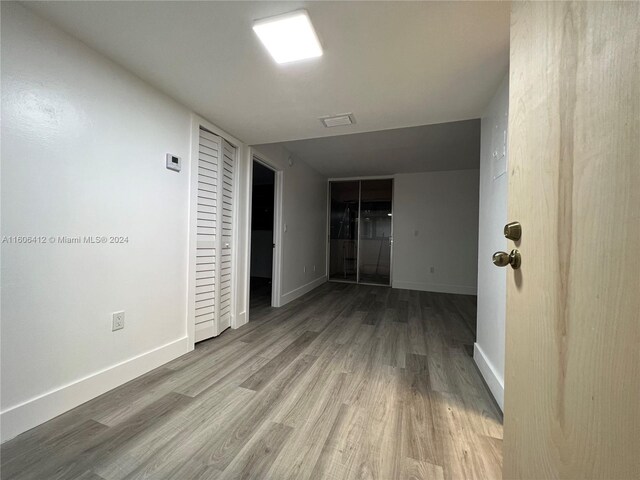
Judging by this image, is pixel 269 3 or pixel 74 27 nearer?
pixel 269 3

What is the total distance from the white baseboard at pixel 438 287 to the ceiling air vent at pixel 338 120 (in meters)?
3.57

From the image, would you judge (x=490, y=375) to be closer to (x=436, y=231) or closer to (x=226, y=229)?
(x=226, y=229)

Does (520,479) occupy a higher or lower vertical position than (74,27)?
lower

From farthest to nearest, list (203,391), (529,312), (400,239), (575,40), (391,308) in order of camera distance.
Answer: (400,239), (391,308), (203,391), (529,312), (575,40)

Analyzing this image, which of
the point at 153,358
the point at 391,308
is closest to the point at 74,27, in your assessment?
the point at 153,358

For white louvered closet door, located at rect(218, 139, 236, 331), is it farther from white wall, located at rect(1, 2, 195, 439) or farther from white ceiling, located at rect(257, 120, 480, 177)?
white ceiling, located at rect(257, 120, 480, 177)

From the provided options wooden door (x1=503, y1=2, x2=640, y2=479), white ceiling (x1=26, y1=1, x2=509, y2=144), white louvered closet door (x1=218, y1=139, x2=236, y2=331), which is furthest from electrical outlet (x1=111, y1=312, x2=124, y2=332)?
wooden door (x1=503, y1=2, x2=640, y2=479)

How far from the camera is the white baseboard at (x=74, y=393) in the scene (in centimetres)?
113

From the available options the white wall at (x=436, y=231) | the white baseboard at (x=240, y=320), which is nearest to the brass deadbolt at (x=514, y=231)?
the white baseboard at (x=240, y=320)

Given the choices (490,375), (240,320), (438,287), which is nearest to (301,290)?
(240,320)

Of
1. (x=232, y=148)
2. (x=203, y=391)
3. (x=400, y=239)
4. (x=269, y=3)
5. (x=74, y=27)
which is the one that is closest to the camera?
(x=269, y=3)

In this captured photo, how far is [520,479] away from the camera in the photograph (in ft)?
2.01

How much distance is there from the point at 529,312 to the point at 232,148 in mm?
2713

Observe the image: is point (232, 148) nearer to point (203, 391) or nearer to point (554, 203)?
point (203, 391)
